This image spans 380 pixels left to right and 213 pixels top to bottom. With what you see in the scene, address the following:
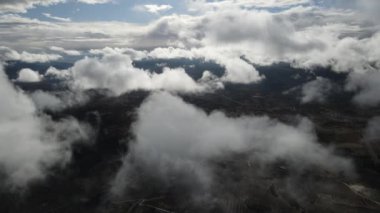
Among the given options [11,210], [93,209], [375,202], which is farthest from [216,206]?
[11,210]

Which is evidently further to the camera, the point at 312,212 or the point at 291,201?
the point at 291,201

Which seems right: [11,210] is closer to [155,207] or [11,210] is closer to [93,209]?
[93,209]

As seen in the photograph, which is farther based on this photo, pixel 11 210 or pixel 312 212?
pixel 11 210

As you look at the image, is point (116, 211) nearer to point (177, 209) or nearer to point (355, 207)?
point (177, 209)

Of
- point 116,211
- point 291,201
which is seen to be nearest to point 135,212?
point 116,211

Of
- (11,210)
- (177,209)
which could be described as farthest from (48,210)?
(177,209)

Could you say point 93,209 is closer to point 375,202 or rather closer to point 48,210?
point 48,210

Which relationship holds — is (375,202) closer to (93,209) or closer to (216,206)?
(216,206)
